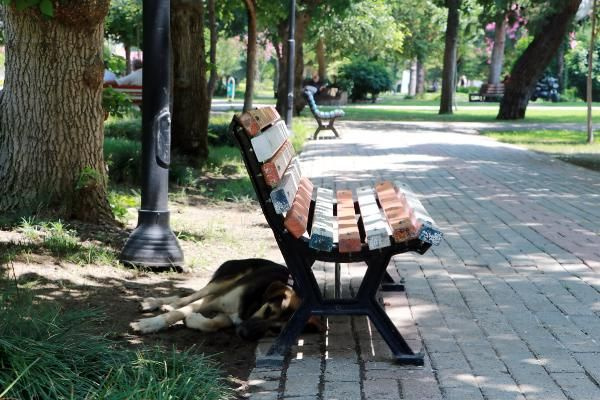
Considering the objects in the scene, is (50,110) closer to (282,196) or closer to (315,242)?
(282,196)

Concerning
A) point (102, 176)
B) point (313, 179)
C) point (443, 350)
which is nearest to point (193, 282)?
point (102, 176)

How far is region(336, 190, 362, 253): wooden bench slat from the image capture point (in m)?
4.75

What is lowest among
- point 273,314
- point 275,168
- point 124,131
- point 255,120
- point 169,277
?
point 169,277

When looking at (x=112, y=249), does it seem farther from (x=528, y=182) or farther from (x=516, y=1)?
(x=516, y=1)

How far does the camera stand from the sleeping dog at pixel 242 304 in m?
5.29

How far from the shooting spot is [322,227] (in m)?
5.00

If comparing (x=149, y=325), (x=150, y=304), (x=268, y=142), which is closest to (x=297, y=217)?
(x=268, y=142)

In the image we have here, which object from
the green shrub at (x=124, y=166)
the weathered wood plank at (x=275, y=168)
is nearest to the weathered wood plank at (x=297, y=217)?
the weathered wood plank at (x=275, y=168)

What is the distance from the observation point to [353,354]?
16.3ft

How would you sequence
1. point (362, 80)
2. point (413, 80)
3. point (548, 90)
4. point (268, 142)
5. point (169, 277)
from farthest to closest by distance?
point (413, 80), point (548, 90), point (362, 80), point (169, 277), point (268, 142)

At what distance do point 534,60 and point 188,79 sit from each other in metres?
22.0

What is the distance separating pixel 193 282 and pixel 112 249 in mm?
938

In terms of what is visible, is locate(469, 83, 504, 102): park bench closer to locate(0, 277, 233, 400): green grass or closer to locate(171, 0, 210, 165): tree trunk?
locate(171, 0, 210, 165): tree trunk

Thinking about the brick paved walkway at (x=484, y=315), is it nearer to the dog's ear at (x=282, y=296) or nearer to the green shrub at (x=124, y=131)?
the dog's ear at (x=282, y=296)
